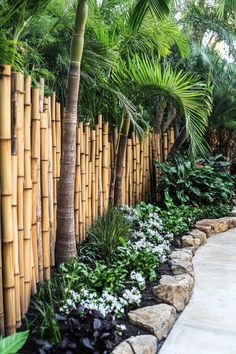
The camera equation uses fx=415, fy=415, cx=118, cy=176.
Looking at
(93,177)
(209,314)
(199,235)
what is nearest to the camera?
(209,314)

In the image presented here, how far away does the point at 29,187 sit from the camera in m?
2.41

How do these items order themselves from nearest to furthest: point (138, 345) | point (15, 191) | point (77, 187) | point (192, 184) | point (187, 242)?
point (138, 345) → point (15, 191) → point (77, 187) → point (187, 242) → point (192, 184)

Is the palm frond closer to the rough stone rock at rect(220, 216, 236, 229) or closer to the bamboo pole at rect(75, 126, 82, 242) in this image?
the bamboo pole at rect(75, 126, 82, 242)

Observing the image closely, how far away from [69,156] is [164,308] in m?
1.18

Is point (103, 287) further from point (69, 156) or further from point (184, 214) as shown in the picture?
point (184, 214)

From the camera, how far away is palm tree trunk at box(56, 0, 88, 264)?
279 centimetres

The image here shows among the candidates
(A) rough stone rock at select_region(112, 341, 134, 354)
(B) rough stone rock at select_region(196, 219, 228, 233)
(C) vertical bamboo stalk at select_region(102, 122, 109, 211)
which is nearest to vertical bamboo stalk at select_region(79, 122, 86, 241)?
(C) vertical bamboo stalk at select_region(102, 122, 109, 211)

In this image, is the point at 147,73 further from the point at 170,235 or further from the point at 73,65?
the point at 170,235

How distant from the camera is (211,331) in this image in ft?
8.30

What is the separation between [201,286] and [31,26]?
2.48 metres

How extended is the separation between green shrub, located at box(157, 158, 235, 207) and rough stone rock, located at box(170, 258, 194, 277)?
1.98 meters

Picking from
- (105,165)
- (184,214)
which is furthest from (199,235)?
(105,165)

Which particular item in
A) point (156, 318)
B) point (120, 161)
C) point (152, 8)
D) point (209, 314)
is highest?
point (152, 8)

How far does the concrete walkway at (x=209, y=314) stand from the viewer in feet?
7.73
